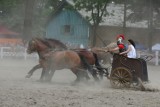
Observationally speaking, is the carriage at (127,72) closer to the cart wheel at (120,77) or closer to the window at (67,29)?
the cart wheel at (120,77)

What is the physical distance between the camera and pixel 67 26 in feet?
184

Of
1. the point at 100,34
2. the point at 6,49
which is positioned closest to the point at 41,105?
the point at 6,49

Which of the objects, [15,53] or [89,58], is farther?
[15,53]

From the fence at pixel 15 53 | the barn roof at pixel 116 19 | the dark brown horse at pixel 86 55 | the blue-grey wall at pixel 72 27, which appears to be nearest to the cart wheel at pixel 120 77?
the dark brown horse at pixel 86 55

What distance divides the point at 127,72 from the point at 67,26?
41360 millimetres

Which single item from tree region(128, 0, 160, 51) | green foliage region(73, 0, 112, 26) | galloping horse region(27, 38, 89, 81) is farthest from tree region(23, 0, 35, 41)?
galloping horse region(27, 38, 89, 81)

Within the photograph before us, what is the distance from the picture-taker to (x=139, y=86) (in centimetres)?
1479

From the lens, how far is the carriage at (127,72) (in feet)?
48.9

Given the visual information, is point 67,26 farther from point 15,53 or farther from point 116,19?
point 15,53

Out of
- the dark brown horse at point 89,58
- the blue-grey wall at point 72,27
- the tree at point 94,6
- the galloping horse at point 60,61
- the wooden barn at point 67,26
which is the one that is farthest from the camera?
the wooden barn at point 67,26

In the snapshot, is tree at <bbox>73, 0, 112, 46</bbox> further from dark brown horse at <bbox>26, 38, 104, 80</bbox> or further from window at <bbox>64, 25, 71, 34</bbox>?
dark brown horse at <bbox>26, 38, 104, 80</bbox>

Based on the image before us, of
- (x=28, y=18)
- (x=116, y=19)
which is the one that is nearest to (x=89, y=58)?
(x=28, y=18)

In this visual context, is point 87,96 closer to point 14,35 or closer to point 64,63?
point 64,63

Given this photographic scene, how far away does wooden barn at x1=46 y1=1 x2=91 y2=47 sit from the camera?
5428 cm
